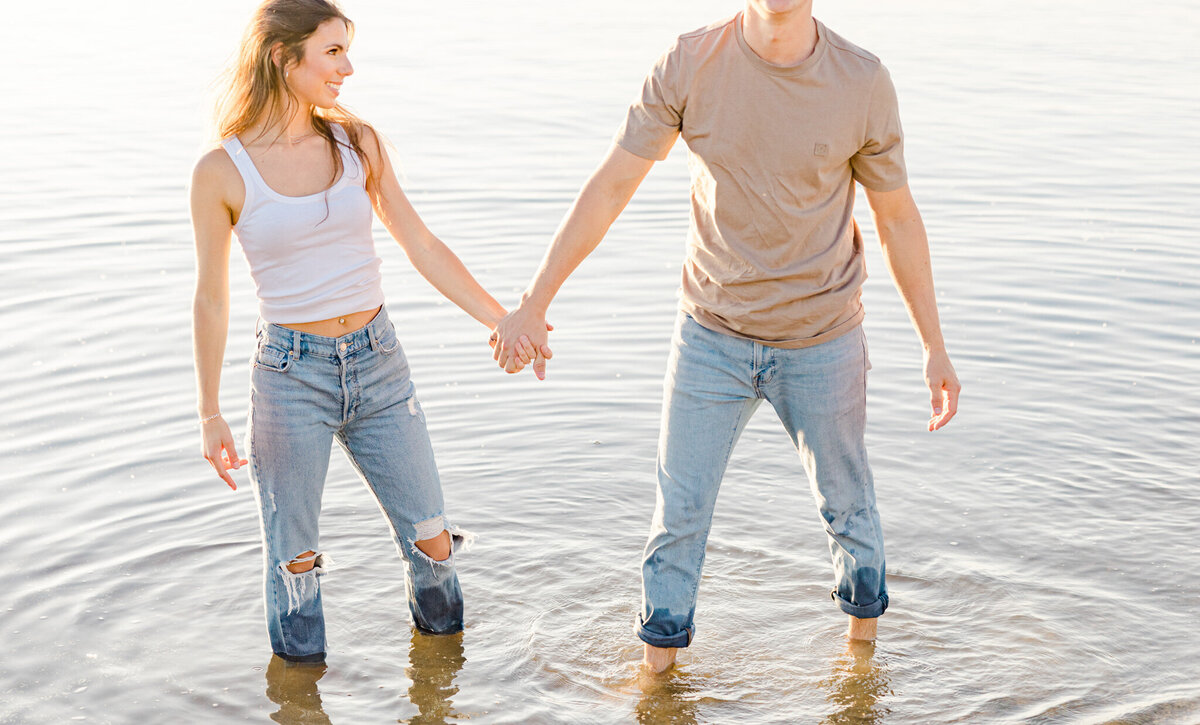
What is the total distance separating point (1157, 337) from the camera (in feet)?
27.3

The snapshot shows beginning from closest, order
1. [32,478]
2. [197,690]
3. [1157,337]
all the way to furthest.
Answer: [197,690] → [32,478] → [1157,337]

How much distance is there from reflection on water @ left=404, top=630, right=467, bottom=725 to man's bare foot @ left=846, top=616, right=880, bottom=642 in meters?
1.42

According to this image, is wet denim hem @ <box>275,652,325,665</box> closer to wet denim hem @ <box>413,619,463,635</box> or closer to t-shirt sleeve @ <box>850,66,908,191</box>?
wet denim hem @ <box>413,619,463,635</box>

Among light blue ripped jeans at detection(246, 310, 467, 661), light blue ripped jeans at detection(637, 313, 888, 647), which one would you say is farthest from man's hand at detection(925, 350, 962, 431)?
light blue ripped jeans at detection(246, 310, 467, 661)

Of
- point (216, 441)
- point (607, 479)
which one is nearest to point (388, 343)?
point (216, 441)

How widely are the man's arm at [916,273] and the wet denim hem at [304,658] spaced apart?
2270mm

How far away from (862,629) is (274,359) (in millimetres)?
2317

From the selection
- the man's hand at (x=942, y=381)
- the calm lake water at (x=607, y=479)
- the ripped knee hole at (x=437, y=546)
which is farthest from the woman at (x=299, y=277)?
the man's hand at (x=942, y=381)

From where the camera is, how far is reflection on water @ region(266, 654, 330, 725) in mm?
4441

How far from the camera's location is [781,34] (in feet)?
12.5

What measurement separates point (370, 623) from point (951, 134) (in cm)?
1089

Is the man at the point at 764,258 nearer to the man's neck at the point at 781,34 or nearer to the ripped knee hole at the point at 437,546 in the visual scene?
the man's neck at the point at 781,34

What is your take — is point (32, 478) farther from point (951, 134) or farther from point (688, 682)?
point (951, 134)

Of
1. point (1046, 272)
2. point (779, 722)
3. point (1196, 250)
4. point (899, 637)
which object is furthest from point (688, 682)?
point (1196, 250)
